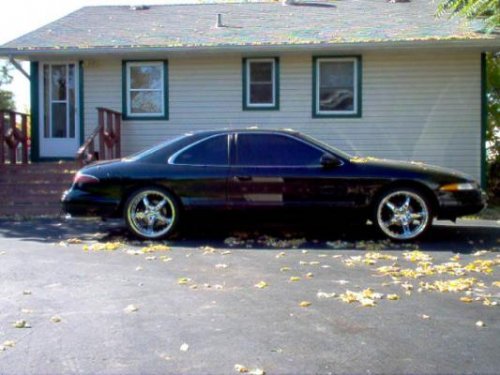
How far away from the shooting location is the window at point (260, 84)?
14484mm

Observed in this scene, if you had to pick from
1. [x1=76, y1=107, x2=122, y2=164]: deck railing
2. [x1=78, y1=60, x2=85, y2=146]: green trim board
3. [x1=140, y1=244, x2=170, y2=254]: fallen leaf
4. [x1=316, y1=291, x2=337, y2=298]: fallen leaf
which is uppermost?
[x1=78, y1=60, x2=85, y2=146]: green trim board

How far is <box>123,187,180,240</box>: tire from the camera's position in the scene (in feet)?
29.3

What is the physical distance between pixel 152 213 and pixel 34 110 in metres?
7.41

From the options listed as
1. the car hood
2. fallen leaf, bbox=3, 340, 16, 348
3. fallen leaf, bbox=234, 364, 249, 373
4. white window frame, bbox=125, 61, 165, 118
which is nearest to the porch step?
white window frame, bbox=125, 61, 165, 118

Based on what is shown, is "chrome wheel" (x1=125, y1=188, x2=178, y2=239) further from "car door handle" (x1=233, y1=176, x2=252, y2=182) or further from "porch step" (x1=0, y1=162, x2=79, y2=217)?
"porch step" (x1=0, y1=162, x2=79, y2=217)

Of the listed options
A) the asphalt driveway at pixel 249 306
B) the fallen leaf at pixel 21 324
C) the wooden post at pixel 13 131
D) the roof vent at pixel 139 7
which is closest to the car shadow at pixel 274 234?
the asphalt driveway at pixel 249 306

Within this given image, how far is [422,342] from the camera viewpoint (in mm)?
4531

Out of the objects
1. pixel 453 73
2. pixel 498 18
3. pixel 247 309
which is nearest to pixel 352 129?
pixel 453 73

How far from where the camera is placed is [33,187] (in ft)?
40.6

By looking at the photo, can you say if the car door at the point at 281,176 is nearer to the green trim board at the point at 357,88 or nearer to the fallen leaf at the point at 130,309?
the fallen leaf at the point at 130,309

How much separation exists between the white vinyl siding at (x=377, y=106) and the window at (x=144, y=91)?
0.24m

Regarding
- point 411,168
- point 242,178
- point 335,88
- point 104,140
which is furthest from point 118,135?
point 411,168

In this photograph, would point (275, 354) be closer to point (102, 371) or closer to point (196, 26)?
point (102, 371)

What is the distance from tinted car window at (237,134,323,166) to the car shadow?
77 cm
